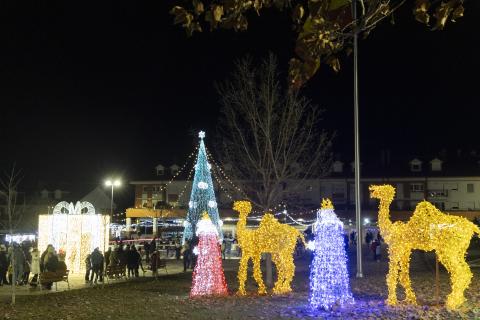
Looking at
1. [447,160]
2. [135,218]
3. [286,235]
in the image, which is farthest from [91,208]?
[447,160]

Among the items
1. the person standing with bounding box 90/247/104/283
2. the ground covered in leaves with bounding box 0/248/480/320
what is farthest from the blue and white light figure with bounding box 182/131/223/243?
the ground covered in leaves with bounding box 0/248/480/320

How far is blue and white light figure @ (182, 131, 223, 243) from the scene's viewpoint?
110ft

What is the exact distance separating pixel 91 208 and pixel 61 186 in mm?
50475

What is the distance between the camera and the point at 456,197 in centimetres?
6084

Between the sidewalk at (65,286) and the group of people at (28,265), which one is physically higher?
the group of people at (28,265)

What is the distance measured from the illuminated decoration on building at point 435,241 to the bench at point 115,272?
39.0 feet

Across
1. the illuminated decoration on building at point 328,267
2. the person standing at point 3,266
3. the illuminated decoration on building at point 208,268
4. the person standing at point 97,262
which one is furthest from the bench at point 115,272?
the illuminated decoration on building at point 328,267

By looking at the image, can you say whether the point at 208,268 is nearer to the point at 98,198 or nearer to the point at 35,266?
the point at 35,266

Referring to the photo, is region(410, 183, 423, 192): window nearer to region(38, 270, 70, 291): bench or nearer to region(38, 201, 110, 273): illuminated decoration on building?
region(38, 201, 110, 273): illuminated decoration on building

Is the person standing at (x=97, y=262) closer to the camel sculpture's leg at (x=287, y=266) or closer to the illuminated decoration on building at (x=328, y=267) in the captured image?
the camel sculpture's leg at (x=287, y=266)

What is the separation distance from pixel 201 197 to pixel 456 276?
22643mm

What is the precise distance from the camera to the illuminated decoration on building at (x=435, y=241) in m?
12.5

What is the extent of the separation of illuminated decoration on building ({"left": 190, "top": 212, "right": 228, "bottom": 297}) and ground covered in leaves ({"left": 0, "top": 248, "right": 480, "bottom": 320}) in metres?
0.52

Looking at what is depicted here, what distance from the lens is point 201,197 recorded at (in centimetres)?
3416
